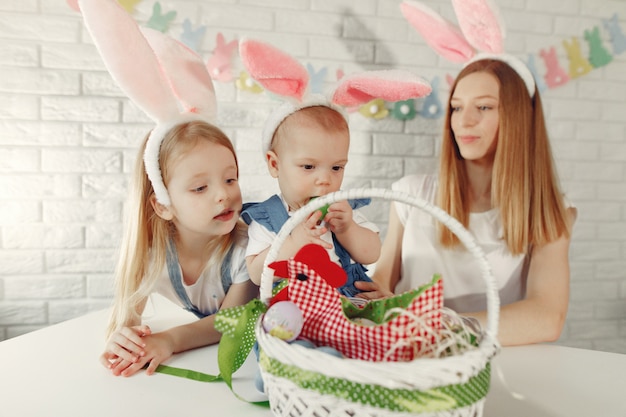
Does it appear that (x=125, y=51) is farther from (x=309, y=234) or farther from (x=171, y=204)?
(x=309, y=234)

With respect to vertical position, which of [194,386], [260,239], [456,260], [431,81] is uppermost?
[431,81]

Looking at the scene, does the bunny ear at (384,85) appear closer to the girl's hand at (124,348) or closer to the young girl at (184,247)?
the young girl at (184,247)

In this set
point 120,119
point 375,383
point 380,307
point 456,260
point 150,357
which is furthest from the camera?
point 120,119

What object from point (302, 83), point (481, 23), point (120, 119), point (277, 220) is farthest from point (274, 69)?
point (120, 119)

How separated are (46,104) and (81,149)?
200 mm

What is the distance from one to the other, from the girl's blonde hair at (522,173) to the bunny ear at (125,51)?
32.5 inches

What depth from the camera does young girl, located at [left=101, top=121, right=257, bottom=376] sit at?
0.99m

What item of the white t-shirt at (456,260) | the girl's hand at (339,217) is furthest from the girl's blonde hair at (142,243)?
the white t-shirt at (456,260)

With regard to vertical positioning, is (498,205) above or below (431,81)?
below

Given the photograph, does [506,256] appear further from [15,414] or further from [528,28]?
[528,28]

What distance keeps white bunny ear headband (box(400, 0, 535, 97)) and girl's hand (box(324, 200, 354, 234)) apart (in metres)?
0.64

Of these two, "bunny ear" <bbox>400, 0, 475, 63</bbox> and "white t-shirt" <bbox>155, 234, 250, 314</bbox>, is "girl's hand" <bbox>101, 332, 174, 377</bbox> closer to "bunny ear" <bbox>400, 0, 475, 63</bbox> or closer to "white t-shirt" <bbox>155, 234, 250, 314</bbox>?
Answer: "white t-shirt" <bbox>155, 234, 250, 314</bbox>

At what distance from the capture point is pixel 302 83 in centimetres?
104

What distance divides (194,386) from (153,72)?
575 millimetres
